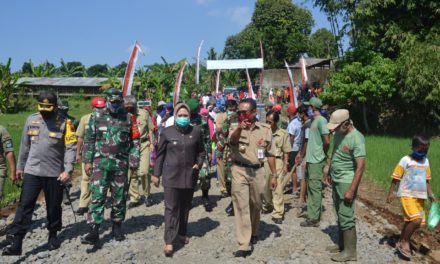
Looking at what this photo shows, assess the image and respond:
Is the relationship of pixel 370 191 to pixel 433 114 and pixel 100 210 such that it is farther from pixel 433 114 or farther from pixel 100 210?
pixel 433 114

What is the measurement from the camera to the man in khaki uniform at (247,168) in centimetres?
538

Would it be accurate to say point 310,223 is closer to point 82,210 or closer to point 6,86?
point 82,210

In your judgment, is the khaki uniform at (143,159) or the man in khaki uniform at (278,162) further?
the khaki uniform at (143,159)

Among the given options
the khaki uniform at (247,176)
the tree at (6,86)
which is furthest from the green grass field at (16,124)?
the khaki uniform at (247,176)

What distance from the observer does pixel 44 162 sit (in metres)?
5.55

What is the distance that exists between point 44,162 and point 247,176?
2598 mm

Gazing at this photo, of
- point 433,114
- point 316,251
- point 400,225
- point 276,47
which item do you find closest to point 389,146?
point 433,114

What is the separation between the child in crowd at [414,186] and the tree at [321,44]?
1699 inches

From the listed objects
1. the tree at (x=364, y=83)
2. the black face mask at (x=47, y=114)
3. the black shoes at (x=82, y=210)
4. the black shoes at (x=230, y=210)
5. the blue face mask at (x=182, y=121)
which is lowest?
the black shoes at (x=230, y=210)

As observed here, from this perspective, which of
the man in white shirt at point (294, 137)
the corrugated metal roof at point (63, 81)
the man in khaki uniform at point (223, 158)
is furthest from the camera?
the corrugated metal roof at point (63, 81)

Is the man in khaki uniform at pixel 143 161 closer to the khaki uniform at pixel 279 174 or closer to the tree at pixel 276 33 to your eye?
the khaki uniform at pixel 279 174

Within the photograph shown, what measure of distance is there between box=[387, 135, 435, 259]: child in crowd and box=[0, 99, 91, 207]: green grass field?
7.06 m

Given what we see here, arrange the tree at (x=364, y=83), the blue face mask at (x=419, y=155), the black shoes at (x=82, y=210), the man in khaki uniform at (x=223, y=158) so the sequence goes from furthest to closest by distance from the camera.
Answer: the tree at (x=364, y=83) < the man in khaki uniform at (x=223, y=158) < the black shoes at (x=82, y=210) < the blue face mask at (x=419, y=155)

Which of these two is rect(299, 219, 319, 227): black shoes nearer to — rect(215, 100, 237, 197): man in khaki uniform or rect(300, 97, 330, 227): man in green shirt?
rect(300, 97, 330, 227): man in green shirt
